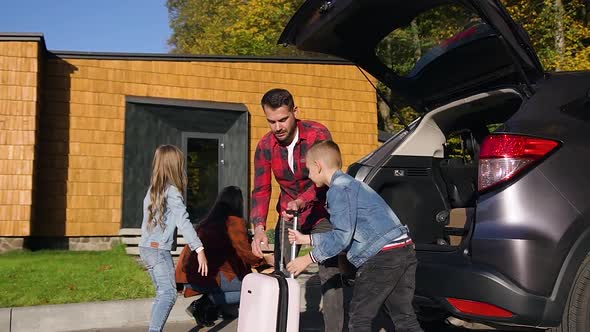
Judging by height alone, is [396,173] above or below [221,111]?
below

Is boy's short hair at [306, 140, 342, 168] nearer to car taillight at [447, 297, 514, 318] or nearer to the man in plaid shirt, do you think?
the man in plaid shirt

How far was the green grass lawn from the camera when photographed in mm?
6938

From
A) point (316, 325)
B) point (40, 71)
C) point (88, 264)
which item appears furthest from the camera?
point (40, 71)

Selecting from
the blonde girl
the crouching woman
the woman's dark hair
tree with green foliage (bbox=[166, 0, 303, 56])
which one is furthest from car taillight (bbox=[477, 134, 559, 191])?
tree with green foliage (bbox=[166, 0, 303, 56])

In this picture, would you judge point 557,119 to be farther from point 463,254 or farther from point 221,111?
point 221,111

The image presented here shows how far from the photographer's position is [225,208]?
696cm

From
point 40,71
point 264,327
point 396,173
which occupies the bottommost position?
point 264,327

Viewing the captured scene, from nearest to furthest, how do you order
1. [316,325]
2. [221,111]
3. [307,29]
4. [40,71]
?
1. [307,29]
2. [316,325]
3. [40,71]
4. [221,111]

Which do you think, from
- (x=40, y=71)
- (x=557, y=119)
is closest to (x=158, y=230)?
(x=557, y=119)

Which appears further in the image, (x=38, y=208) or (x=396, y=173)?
(x=38, y=208)

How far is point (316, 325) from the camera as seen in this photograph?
6.34 m

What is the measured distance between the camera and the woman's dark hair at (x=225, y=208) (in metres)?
6.82

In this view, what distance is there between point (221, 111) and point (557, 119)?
11.5 metres

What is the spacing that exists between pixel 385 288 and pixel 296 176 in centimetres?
121
